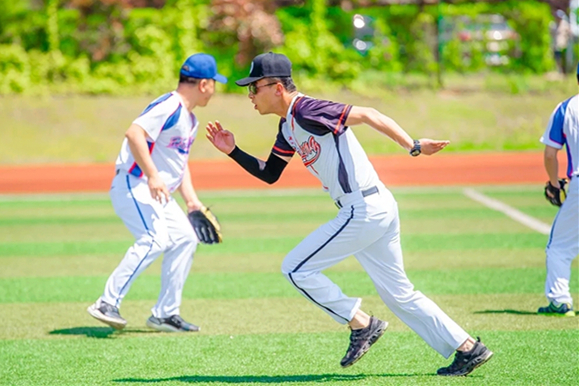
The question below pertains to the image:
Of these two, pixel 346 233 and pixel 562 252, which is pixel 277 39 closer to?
pixel 562 252

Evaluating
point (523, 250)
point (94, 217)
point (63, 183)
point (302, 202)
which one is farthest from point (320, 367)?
point (63, 183)

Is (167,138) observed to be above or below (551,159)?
above

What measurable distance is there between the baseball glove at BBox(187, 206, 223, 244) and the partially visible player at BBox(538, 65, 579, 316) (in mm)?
2834

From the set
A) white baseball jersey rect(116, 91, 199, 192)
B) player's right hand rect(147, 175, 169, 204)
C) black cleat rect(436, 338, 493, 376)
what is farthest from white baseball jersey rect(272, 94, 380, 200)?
white baseball jersey rect(116, 91, 199, 192)

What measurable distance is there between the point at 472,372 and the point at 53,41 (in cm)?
2411

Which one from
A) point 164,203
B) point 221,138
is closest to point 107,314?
point 164,203

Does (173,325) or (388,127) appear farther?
(173,325)

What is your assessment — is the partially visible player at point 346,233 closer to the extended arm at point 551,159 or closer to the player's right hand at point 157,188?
the player's right hand at point 157,188

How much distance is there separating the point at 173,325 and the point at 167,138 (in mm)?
1503

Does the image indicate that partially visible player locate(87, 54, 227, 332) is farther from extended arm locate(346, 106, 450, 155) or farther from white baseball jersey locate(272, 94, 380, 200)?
extended arm locate(346, 106, 450, 155)

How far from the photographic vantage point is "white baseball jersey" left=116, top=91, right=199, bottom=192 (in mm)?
6840

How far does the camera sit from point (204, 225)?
754cm

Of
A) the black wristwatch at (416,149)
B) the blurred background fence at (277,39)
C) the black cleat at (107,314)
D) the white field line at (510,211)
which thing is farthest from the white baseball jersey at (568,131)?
the blurred background fence at (277,39)

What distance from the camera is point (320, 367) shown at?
583 cm
